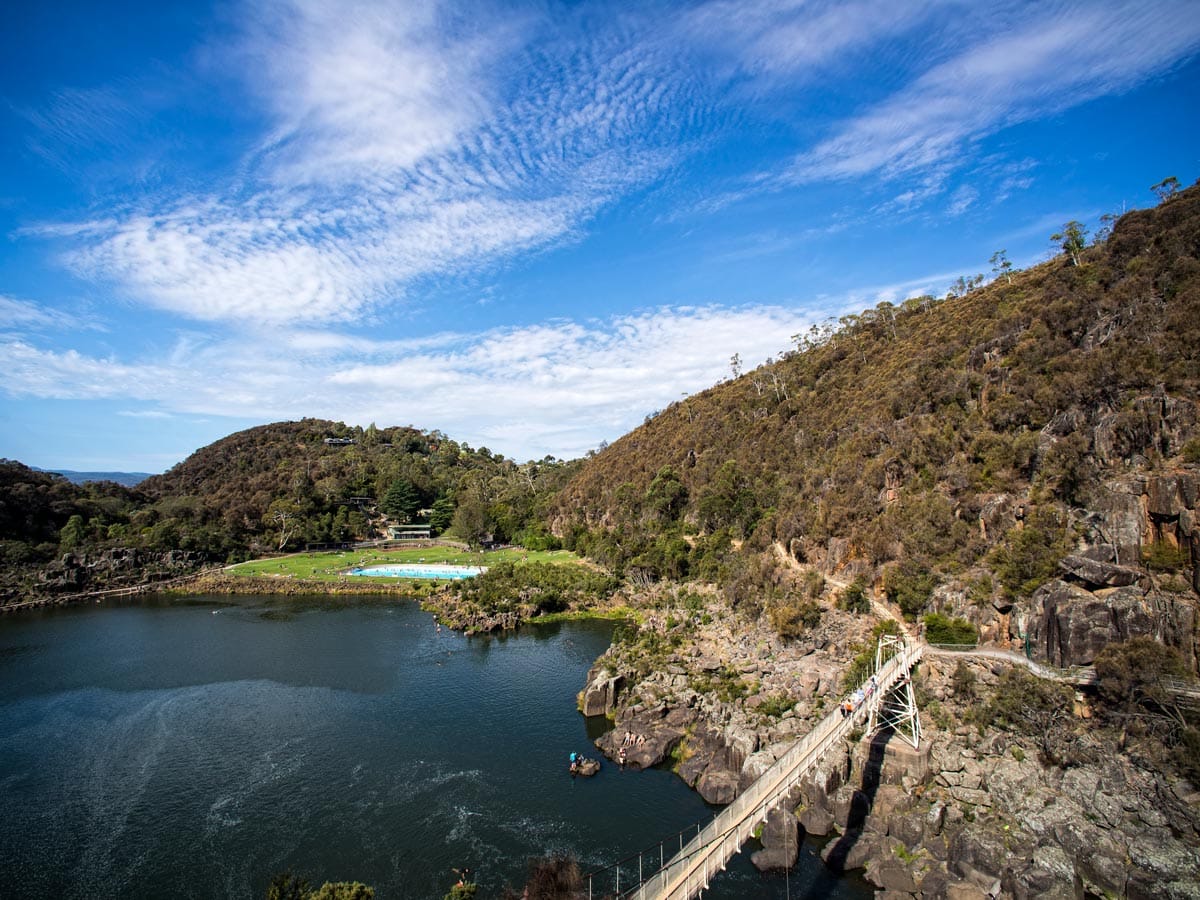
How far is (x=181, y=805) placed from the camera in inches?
1276

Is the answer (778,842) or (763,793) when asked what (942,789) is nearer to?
(778,842)

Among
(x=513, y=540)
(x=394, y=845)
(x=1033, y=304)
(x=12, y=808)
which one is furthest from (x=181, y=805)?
(x=513, y=540)

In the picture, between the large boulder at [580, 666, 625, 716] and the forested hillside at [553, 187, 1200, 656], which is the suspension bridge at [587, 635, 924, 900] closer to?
the forested hillside at [553, 187, 1200, 656]

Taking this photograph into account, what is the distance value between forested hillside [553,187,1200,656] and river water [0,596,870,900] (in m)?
21.6

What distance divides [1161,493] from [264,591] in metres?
100

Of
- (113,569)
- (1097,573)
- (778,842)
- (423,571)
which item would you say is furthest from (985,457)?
(113,569)

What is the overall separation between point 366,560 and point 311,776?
2953 inches

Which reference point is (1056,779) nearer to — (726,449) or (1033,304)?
(1033,304)

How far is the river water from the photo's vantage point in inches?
1083

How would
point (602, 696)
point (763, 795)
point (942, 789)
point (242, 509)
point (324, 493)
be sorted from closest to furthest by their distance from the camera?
point (763, 795), point (942, 789), point (602, 696), point (242, 509), point (324, 493)

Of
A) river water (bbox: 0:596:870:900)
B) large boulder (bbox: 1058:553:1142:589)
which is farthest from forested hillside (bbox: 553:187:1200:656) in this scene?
river water (bbox: 0:596:870:900)

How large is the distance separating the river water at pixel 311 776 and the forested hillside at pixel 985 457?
21592 mm

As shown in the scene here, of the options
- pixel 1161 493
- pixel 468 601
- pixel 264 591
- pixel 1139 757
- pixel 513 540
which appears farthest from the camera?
A: pixel 513 540

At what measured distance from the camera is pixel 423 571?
96000mm
